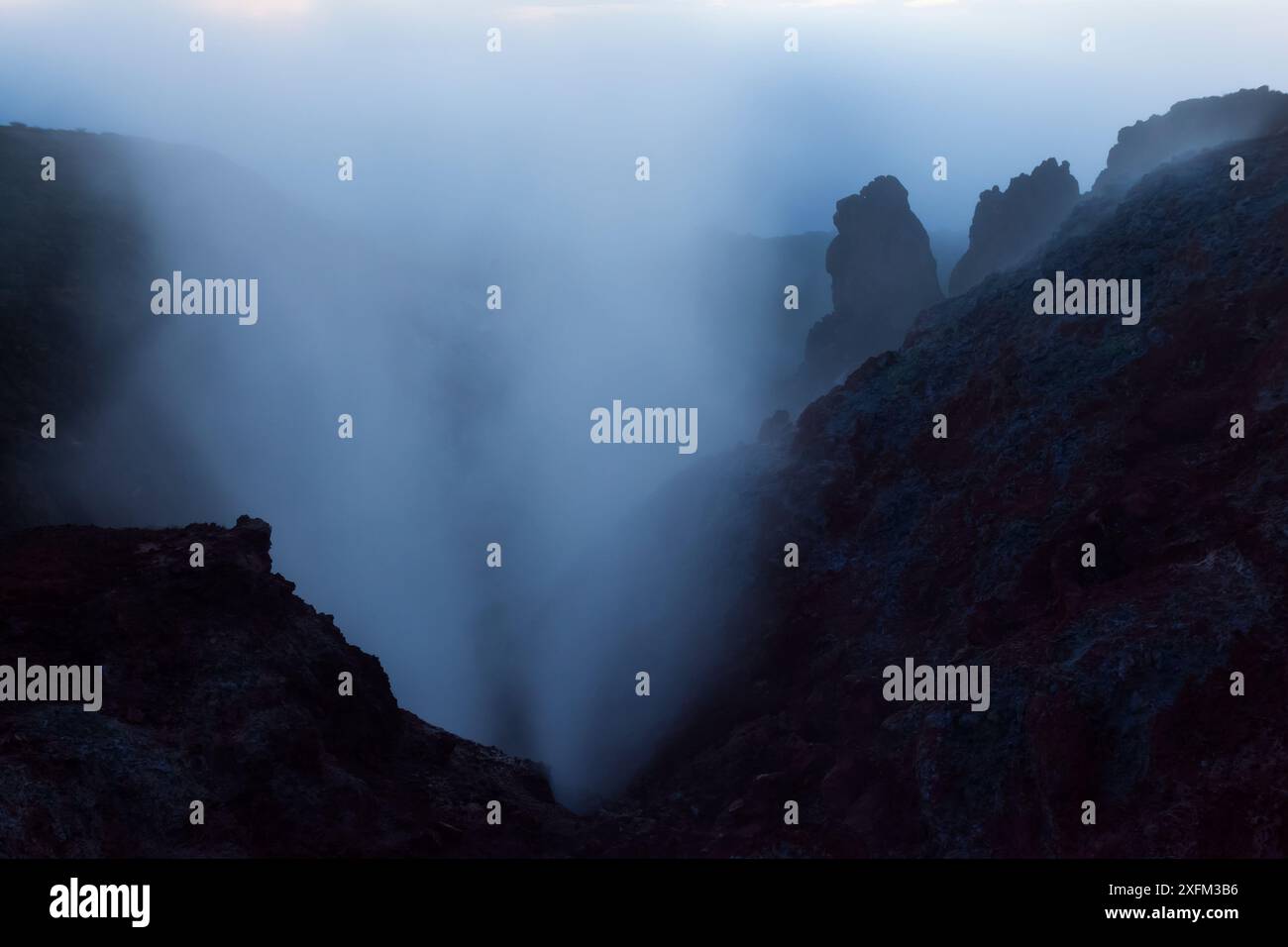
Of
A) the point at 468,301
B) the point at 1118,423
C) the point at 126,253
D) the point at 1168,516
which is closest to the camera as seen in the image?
the point at 1168,516

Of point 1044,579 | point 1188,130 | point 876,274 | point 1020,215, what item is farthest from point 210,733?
point 876,274

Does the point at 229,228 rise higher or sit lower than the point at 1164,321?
higher

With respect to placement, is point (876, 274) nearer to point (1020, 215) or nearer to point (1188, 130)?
point (1020, 215)

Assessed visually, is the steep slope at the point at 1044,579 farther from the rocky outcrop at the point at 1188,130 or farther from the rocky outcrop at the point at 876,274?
the rocky outcrop at the point at 876,274

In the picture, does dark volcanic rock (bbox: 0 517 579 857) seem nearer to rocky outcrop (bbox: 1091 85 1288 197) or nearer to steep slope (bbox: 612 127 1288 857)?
steep slope (bbox: 612 127 1288 857)

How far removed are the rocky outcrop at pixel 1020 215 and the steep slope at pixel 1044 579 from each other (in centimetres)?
5165

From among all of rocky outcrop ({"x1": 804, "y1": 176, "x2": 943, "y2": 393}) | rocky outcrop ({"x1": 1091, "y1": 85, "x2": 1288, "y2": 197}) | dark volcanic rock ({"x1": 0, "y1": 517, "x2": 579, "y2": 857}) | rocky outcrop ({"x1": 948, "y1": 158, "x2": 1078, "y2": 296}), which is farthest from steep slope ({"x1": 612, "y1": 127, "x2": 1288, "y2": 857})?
rocky outcrop ({"x1": 804, "y1": 176, "x2": 943, "y2": 393})

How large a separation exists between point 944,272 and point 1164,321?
138636 millimetres

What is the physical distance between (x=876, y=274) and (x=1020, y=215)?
17.9 meters

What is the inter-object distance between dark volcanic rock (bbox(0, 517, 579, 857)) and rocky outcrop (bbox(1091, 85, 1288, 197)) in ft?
141

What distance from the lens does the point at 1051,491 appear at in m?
39.2
